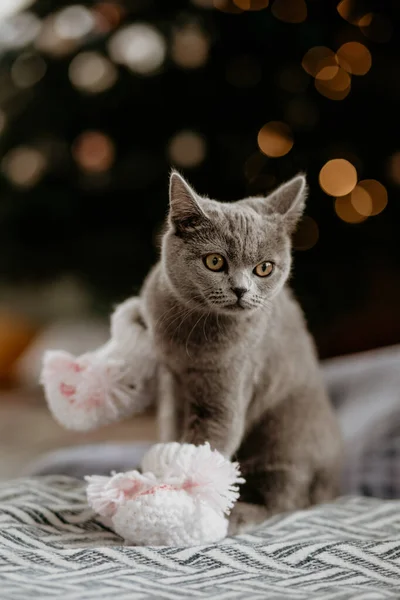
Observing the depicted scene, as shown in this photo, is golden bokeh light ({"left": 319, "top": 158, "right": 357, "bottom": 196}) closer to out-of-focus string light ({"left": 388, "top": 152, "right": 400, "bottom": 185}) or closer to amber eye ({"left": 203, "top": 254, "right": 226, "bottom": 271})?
out-of-focus string light ({"left": 388, "top": 152, "right": 400, "bottom": 185})

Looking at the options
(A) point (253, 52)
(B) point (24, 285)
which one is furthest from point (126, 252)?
(A) point (253, 52)

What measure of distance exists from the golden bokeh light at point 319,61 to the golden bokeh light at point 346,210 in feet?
1.29

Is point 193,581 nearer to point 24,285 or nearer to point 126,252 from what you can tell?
point 126,252

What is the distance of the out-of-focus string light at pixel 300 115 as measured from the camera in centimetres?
231

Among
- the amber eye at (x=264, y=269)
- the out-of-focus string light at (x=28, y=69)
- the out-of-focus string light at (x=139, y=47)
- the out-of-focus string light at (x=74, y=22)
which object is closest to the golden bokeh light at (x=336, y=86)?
the out-of-focus string light at (x=139, y=47)

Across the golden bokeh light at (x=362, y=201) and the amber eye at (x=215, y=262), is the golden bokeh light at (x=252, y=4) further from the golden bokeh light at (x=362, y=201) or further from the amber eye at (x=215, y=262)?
the amber eye at (x=215, y=262)

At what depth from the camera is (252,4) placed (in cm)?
224

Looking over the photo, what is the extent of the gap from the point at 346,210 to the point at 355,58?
0.48m

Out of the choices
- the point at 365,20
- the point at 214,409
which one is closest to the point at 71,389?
the point at 214,409

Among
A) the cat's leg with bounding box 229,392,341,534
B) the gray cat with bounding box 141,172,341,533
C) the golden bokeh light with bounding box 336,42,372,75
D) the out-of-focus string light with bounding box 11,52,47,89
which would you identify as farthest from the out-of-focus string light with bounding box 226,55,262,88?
the cat's leg with bounding box 229,392,341,534

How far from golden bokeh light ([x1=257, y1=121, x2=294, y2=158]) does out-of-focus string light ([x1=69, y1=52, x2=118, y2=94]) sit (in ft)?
1.67

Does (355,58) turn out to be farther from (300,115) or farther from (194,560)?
(194,560)

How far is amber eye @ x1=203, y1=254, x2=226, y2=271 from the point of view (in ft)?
3.03

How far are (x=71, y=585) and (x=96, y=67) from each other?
190 centimetres
